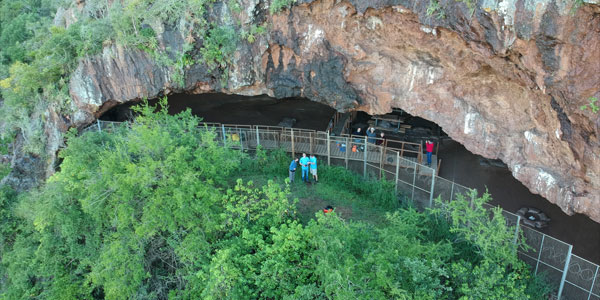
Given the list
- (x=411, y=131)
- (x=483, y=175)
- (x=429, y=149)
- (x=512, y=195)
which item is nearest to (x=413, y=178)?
(x=429, y=149)

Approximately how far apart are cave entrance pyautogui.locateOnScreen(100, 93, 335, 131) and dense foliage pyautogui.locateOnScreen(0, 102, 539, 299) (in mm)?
5803

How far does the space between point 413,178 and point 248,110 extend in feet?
34.3

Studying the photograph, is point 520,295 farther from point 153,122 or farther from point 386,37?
point 153,122

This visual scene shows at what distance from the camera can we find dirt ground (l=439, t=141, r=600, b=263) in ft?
42.8

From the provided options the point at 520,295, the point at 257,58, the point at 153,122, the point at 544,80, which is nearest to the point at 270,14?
the point at 257,58

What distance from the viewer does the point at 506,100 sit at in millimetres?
12156

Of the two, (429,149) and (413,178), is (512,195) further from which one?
(413,178)

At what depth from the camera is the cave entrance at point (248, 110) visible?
20984 mm

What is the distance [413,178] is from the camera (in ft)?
49.2

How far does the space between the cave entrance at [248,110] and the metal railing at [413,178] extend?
2.00 meters

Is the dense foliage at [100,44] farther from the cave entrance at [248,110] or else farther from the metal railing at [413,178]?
the cave entrance at [248,110]

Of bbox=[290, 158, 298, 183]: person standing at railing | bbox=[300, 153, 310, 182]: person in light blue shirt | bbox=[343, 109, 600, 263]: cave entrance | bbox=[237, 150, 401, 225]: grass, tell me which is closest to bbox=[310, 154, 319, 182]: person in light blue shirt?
bbox=[300, 153, 310, 182]: person in light blue shirt

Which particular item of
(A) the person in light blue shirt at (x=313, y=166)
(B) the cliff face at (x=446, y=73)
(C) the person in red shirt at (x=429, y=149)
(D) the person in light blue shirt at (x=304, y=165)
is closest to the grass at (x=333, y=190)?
(D) the person in light blue shirt at (x=304, y=165)

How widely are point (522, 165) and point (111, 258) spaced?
12554 millimetres
